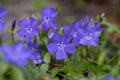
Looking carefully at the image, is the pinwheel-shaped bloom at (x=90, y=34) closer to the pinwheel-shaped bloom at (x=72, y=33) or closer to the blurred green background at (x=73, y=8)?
the pinwheel-shaped bloom at (x=72, y=33)

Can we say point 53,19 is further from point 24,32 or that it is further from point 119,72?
point 119,72

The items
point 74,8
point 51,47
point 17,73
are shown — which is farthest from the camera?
point 74,8

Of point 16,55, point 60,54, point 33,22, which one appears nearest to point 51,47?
point 60,54

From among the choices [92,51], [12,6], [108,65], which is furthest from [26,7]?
[108,65]

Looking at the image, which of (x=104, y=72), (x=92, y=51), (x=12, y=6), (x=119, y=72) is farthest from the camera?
(x=12, y=6)

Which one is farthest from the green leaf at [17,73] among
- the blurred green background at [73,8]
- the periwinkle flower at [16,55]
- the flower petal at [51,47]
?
the blurred green background at [73,8]

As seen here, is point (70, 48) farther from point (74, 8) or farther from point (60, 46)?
point (74, 8)

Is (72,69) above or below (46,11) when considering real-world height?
below
